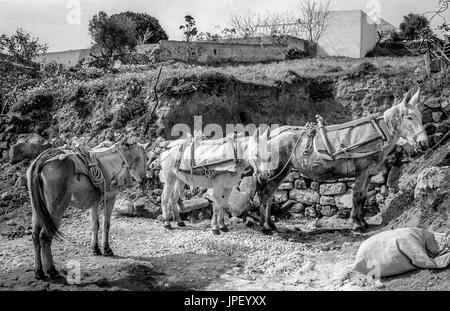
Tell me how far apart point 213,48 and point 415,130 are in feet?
75.4

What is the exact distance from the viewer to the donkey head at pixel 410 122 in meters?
9.91

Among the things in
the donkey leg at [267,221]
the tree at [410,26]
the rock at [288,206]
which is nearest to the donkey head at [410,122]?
the donkey leg at [267,221]

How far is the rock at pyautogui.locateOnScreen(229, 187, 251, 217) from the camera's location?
12.1 meters

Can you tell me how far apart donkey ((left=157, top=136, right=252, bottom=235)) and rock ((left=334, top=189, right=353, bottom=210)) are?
96.9 inches

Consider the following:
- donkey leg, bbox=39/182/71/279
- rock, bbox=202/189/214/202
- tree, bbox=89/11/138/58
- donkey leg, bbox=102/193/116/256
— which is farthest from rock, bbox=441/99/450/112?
tree, bbox=89/11/138/58

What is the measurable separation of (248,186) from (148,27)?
32.6m

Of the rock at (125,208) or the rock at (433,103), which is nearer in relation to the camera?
the rock at (433,103)

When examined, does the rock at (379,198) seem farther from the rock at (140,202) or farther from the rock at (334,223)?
the rock at (140,202)

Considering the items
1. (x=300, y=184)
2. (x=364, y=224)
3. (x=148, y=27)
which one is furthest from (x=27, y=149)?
(x=148, y=27)

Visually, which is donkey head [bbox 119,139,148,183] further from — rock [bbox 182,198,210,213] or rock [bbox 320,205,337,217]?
rock [bbox 320,205,337,217]

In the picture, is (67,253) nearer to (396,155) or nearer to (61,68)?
(396,155)

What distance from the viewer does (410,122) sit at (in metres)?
10.1

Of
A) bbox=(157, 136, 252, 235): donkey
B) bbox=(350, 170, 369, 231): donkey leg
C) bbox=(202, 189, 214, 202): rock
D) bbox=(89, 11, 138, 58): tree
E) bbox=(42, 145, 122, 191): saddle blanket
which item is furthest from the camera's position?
bbox=(89, 11, 138, 58): tree

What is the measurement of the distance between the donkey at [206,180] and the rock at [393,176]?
3.23 meters
